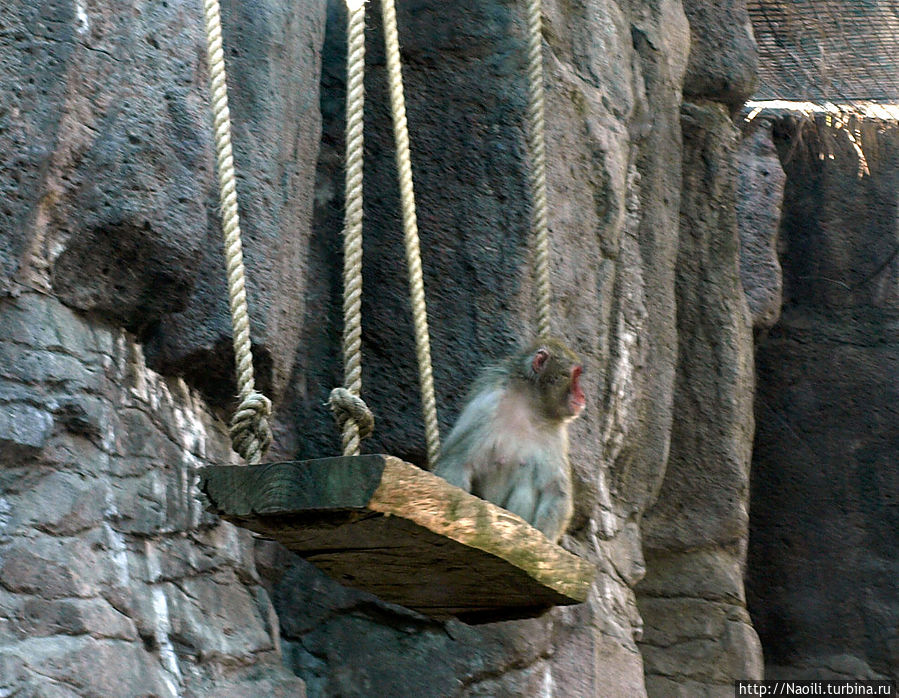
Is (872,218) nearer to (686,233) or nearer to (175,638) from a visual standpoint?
(686,233)

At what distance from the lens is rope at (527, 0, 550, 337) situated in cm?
414

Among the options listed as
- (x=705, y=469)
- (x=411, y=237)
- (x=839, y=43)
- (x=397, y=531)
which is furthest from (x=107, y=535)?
(x=839, y=43)

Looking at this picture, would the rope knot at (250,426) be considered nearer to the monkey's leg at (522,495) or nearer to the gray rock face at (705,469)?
the monkey's leg at (522,495)

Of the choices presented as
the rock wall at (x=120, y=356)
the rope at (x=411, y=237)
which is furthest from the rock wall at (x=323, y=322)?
the rope at (x=411, y=237)

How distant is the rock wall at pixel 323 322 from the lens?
11.1ft

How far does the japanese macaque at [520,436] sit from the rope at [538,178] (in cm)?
34

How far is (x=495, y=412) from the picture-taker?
4574mm

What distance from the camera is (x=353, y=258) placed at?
11.6ft

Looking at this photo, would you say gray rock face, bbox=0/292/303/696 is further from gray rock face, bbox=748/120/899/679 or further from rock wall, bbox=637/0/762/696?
gray rock face, bbox=748/120/899/679

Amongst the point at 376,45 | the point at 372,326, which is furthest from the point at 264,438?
the point at 376,45

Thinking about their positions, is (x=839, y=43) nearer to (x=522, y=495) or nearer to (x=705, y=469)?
(x=705, y=469)

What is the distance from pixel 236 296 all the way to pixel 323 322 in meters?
1.48

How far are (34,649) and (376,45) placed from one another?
2847 millimetres

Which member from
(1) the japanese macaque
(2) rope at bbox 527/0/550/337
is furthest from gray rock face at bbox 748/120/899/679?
(2) rope at bbox 527/0/550/337
